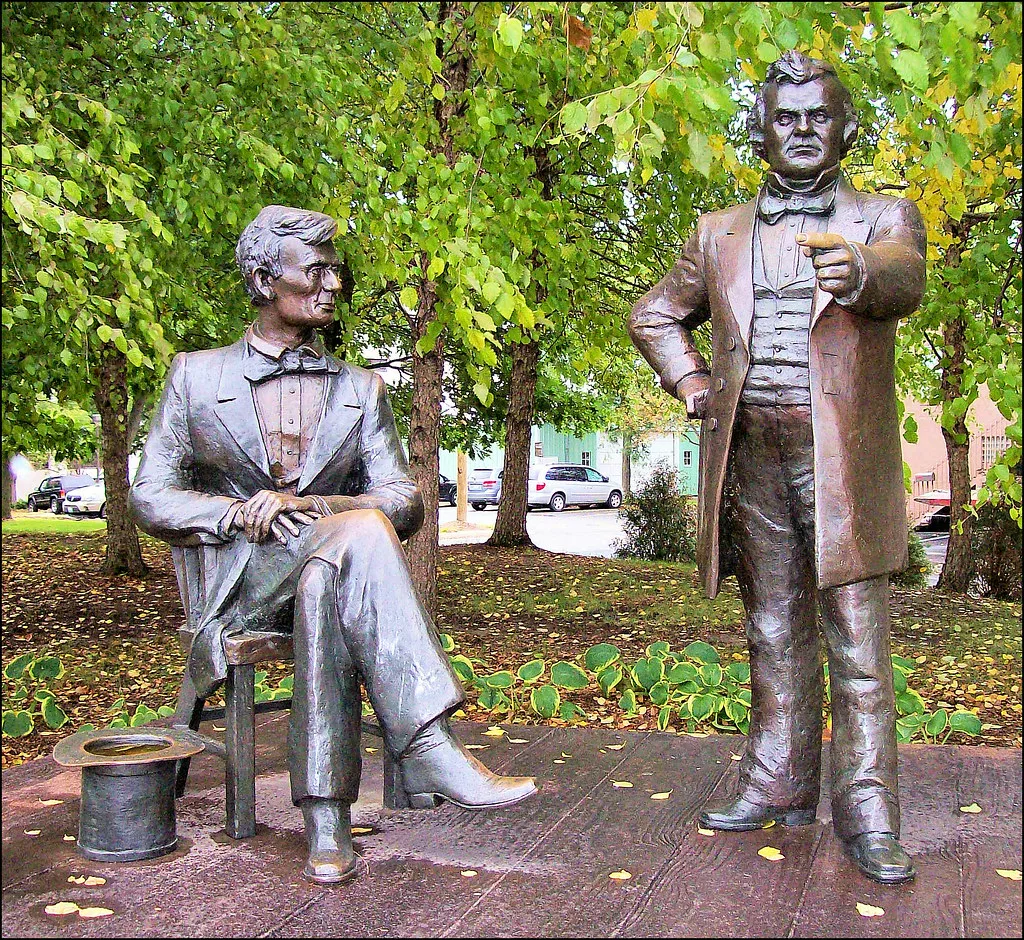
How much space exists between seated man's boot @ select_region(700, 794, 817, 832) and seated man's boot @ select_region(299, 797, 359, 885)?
1.10m

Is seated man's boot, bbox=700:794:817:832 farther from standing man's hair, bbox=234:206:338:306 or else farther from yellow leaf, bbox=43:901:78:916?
standing man's hair, bbox=234:206:338:306

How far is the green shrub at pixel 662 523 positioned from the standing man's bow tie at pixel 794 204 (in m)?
9.87

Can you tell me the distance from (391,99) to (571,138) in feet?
4.76

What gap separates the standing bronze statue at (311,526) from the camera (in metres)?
3.11

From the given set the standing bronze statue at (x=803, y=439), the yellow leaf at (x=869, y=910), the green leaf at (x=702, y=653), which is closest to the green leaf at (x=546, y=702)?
the green leaf at (x=702, y=653)

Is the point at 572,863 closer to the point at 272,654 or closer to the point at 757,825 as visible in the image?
the point at 757,825

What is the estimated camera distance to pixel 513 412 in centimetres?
1221

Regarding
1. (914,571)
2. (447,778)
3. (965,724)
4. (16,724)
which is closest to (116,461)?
(16,724)

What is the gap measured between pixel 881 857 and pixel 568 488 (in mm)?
26613

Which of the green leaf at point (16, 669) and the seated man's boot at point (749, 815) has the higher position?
the green leaf at point (16, 669)

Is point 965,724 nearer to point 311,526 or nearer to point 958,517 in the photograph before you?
point 311,526

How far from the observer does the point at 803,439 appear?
337cm

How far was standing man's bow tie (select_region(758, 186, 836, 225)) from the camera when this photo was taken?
3373 mm

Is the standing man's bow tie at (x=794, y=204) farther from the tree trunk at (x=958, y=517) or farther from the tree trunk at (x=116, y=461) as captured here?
the tree trunk at (x=958, y=517)
